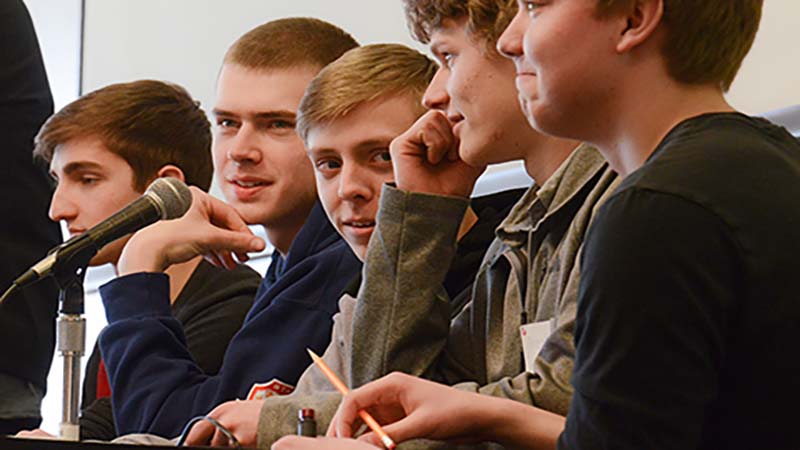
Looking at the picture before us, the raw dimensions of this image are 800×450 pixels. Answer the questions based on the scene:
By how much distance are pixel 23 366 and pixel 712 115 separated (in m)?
1.47

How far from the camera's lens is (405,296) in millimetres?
1643

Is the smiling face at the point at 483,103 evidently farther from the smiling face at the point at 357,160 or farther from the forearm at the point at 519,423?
the forearm at the point at 519,423

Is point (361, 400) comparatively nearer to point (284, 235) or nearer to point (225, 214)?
point (225, 214)

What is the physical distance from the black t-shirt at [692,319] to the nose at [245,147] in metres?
1.41

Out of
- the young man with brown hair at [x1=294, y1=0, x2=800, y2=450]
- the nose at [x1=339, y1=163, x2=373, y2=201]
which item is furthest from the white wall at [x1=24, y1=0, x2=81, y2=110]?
the young man with brown hair at [x1=294, y1=0, x2=800, y2=450]

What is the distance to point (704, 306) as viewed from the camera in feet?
3.12

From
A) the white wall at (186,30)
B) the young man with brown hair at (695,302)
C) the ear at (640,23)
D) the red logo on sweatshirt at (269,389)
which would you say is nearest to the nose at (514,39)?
the ear at (640,23)

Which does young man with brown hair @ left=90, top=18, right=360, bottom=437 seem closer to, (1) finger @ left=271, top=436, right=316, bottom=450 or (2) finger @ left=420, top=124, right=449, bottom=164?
(2) finger @ left=420, top=124, right=449, bottom=164

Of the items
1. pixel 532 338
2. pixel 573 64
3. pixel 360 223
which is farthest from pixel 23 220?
pixel 573 64

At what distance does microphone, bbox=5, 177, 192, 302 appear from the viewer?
1562mm

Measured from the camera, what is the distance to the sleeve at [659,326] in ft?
3.10

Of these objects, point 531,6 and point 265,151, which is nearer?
point 531,6

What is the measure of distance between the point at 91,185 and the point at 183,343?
1.94 ft

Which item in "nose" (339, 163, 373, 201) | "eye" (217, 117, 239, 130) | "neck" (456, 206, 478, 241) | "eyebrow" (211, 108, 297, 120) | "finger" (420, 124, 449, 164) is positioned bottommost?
"neck" (456, 206, 478, 241)
